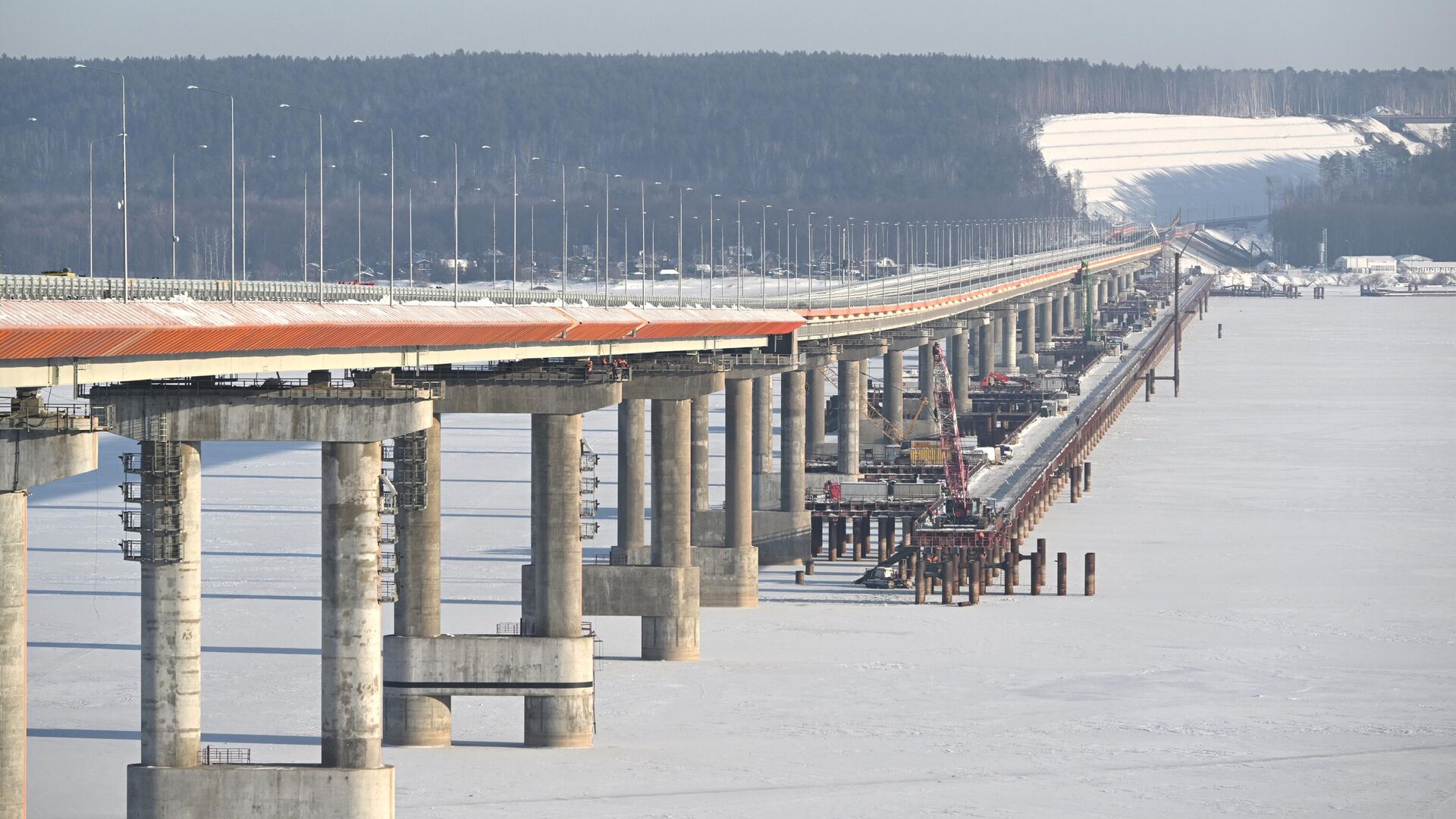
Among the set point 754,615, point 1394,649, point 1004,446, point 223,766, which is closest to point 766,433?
point 1004,446

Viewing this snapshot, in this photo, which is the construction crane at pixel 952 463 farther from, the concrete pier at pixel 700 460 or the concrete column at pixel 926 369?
the concrete column at pixel 926 369

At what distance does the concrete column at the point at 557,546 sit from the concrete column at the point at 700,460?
1096 inches

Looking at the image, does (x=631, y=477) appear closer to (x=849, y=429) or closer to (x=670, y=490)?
(x=670, y=490)

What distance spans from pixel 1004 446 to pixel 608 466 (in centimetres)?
2425

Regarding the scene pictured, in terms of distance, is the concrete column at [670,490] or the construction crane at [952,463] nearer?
the concrete column at [670,490]

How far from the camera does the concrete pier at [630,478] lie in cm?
8919

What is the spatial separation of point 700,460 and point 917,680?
95.9 ft

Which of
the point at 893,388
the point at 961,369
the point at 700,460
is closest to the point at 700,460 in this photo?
the point at 700,460

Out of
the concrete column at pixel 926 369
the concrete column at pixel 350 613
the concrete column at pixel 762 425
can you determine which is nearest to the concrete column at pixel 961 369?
the concrete column at pixel 926 369

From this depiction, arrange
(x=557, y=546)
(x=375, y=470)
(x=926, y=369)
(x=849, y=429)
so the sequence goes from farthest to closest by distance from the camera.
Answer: (x=926, y=369) → (x=849, y=429) → (x=557, y=546) → (x=375, y=470)

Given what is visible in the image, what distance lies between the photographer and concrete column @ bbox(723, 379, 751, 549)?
93188mm

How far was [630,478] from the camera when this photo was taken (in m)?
89.4

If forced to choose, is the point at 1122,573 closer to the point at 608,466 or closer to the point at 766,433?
the point at 766,433

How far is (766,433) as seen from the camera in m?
124
